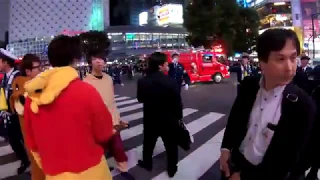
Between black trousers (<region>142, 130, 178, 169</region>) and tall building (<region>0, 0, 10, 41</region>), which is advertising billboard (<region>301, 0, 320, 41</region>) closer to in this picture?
black trousers (<region>142, 130, 178, 169</region>)

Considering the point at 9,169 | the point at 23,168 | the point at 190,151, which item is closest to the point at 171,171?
the point at 190,151

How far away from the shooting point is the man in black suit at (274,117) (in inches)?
65.1

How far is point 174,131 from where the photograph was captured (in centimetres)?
456

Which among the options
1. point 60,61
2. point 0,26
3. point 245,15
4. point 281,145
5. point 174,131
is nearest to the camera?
point 281,145

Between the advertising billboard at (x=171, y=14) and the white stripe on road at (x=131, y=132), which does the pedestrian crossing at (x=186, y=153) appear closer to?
the white stripe on road at (x=131, y=132)

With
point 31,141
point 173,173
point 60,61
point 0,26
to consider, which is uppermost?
point 0,26

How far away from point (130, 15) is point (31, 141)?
289 ft

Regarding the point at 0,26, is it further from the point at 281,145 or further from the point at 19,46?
the point at 281,145

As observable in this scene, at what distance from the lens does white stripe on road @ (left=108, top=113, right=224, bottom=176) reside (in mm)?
5334

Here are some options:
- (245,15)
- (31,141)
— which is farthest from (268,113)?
(245,15)

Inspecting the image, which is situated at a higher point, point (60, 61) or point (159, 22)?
point (159, 22)

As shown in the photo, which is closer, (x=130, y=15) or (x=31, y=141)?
(x=31, y=141)

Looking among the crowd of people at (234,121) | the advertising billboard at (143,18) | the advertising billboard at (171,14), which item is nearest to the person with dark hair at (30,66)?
the crowd of people at (234,121)

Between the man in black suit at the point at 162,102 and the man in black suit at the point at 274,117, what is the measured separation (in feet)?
8.61
